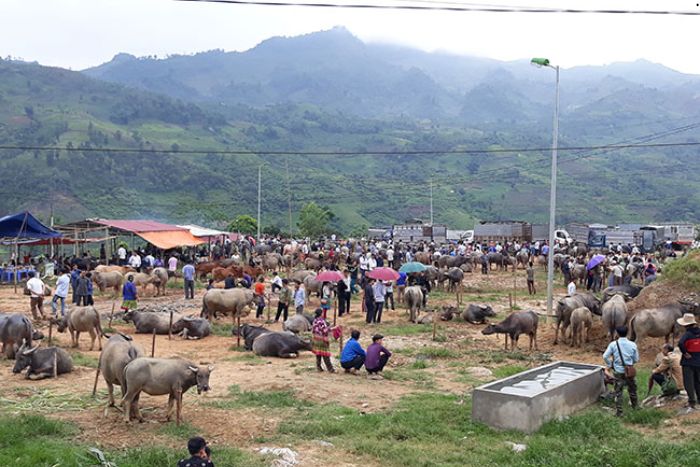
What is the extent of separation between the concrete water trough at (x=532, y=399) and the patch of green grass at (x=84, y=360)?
9310 mm

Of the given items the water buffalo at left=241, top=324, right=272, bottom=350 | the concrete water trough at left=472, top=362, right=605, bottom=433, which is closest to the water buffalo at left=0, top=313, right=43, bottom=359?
the water buffalo at left=241, top=324, right=272, bottom=350

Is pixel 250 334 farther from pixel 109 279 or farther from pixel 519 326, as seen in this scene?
pixel 109 279

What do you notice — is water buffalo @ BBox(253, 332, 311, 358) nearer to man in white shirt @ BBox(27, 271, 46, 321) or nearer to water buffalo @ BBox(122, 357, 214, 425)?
water buffalo @ BBox(122, 357, 214, 425)

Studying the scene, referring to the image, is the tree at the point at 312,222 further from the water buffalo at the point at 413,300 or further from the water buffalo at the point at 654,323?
the water buffalo at the point at 654,323

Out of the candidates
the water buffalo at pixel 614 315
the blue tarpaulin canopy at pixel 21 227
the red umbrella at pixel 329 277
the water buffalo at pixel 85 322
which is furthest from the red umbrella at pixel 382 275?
the blue tarpaulin canopy at pixel 21 227

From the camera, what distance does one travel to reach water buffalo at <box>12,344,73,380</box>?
14891mm

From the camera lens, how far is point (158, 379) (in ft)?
37.1

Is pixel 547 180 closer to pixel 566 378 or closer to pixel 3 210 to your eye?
pixel 3 210

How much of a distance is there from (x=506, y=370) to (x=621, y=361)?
14.5 ft

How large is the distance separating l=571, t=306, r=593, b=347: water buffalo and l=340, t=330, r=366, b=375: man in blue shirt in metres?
7.17

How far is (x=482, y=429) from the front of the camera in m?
11.6

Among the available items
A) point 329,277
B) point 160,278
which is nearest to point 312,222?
point 160,278

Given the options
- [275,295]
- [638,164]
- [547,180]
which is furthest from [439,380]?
[638,164]

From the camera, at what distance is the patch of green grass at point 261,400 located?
12984 millimetres
